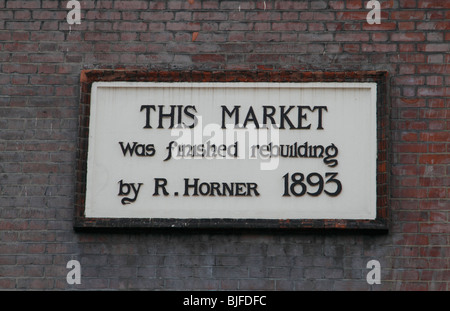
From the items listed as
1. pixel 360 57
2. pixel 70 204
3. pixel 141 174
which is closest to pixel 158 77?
pixel 141 174

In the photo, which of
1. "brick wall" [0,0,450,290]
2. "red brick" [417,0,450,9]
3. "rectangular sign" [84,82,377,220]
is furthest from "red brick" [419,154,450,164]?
"red brick" [417,0,450,9]

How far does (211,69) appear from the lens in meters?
6.67

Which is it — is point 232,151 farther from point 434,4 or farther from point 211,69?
point 434,4

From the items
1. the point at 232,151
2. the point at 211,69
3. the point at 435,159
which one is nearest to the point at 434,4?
the point at 435,159

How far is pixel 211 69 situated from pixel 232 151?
71cm

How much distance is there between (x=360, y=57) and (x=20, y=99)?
2807 mm

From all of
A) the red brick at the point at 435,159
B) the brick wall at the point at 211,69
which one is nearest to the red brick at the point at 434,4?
the brick wall at the point at 211,69

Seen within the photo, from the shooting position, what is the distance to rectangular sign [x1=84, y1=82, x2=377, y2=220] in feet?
21.1

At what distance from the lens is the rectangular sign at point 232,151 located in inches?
253

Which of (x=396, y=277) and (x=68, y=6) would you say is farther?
(x=68, y=6)

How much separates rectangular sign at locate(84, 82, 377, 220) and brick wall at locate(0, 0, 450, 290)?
0.18 meters

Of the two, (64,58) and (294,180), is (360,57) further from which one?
(64,58)

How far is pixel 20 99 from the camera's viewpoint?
6.71 meters

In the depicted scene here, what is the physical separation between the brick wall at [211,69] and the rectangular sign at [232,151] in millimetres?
180
